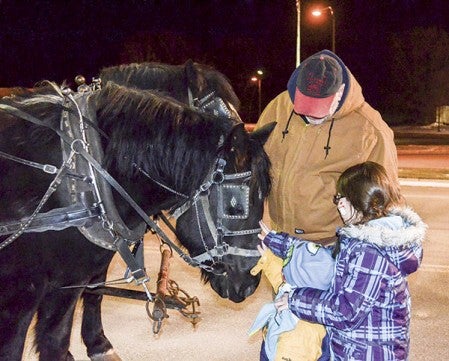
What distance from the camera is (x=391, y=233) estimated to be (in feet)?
8.16

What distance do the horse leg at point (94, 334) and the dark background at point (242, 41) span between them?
37475 mm

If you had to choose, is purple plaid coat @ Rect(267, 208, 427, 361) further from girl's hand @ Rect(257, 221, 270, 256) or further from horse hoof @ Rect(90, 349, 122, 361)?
horse hoof @ Rect(90, 349, 122, 361)

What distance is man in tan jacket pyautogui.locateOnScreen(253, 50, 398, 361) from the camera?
2.98 meters

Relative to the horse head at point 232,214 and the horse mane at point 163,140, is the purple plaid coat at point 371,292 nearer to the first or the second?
the horse head at point 232,214

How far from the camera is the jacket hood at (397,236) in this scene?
2.49 meters

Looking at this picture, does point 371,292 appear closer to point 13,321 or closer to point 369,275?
point 369,275

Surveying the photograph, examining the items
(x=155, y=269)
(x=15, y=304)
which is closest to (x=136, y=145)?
(x=15, y=304)

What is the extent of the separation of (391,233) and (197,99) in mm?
1507

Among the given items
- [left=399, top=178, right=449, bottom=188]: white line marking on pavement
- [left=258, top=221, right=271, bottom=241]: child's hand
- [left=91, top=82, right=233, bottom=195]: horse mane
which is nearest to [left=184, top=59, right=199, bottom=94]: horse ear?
[left=91, top=82, right=233, bottom=195]: horse mane

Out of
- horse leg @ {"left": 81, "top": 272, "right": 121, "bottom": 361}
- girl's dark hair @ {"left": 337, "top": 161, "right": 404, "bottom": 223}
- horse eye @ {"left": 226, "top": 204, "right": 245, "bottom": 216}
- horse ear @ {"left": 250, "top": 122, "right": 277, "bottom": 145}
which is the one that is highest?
horse ear @ {"left": 250, "top": 122, "right": 277, "bottom": 145}

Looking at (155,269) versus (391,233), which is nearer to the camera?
(391,233)

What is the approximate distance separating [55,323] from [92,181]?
0.97 m

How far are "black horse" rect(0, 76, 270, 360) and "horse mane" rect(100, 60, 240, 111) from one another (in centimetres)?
68

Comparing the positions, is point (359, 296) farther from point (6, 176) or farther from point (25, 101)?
point (25, 101)
